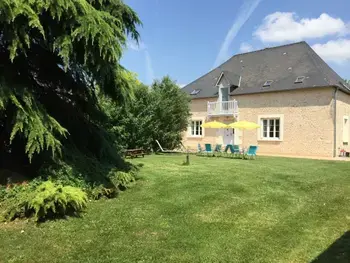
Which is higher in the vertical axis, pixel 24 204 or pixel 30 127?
pixel 30 127

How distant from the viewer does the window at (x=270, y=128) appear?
23.1 m

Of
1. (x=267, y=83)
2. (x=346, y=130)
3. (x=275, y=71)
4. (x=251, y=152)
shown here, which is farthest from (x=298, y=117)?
(x=251, y=152)

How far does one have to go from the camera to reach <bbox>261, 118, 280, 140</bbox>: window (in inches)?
911

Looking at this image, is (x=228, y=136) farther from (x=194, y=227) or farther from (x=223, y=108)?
(x=194, y=227)

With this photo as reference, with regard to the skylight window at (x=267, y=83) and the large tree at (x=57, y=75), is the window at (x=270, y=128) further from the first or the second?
the large tree at (x=57, y=75)

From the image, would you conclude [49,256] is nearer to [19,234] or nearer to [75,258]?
[75,258]

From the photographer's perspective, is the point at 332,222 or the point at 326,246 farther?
the point at 332,222

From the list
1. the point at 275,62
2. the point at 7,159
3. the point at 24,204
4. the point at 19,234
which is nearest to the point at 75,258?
the point at 19,234

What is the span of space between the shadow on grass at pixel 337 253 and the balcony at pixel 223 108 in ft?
64.9

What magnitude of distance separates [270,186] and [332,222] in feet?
9.37

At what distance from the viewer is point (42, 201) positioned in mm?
5766

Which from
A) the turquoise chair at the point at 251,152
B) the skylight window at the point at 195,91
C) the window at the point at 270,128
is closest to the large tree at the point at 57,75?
the turquoise chair at the point at 251,152

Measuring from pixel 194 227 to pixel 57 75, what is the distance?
5.03 meters

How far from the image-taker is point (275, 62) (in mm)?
25438
